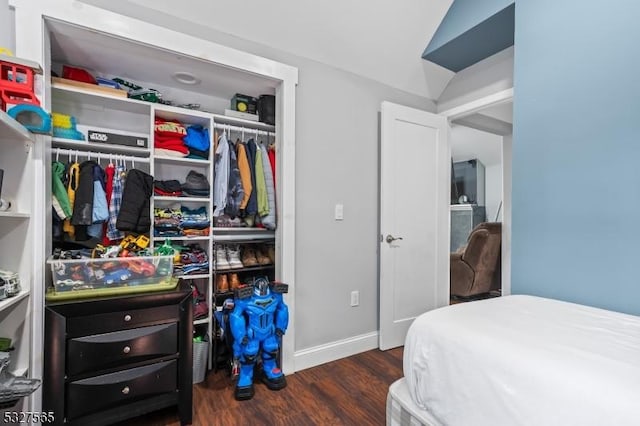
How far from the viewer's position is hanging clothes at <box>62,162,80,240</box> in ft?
6.07

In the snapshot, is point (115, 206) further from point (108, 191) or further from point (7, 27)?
point (7, 27)

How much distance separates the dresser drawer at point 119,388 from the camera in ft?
4.56

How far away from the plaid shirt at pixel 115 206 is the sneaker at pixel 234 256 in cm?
74

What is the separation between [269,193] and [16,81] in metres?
1.43

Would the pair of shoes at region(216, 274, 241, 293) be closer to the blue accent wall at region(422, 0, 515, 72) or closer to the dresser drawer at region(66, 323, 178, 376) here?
the dresser drawer at region(66, 323, 178, 376)

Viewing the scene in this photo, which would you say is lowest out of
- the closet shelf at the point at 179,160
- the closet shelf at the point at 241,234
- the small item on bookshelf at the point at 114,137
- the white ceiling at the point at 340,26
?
the closet shelf at the point at 241,234

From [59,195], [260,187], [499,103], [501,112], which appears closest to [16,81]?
[59,195]

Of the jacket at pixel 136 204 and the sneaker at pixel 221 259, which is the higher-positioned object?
the jacket at pixel 136 204

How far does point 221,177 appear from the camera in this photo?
2240mm

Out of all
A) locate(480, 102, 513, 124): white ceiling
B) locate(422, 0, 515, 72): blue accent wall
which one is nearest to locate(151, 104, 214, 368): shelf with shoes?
locate(422, 0, 515, 72): blue accent wall

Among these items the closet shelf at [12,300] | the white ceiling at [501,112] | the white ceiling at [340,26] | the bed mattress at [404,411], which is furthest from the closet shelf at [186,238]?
the white ceiling at [501,112]

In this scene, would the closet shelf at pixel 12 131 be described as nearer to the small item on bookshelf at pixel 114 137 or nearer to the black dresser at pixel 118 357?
the small item on bookshelf at pixel 114 137

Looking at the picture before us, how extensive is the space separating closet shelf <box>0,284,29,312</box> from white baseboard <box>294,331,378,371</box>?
154 centimetres

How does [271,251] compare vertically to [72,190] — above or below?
below
